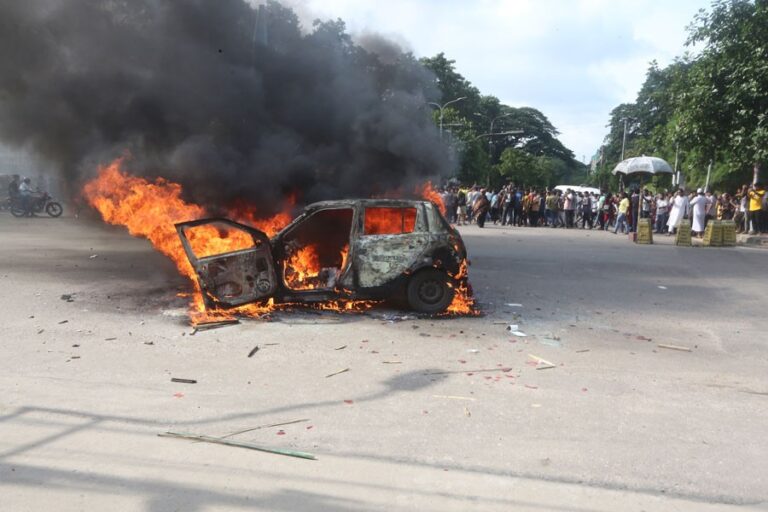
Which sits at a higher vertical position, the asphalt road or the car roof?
the car roof

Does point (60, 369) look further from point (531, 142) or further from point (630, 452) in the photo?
point (531, 142)

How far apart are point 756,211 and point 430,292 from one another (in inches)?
665

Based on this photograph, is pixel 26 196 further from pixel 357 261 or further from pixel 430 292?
pixel 430 292

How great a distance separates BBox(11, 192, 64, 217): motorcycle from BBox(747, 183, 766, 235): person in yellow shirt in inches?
983

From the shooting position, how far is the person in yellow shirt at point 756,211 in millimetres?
18703

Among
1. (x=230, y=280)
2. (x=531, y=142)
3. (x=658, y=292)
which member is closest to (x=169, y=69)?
(x=230, y=280)

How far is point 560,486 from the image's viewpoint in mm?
3162

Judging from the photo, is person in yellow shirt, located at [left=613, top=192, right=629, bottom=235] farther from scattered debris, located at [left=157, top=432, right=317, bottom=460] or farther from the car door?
scattered debris, located at [left=157, top=432, right=317, bottom=460]

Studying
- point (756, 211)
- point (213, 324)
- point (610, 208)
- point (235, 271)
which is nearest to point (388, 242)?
point (235, 271)

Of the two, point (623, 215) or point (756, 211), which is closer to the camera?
point (756, 211)

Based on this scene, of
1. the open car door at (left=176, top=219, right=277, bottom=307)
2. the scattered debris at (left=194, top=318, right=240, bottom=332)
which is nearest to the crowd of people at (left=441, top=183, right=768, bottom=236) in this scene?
the open car door at (left=176, top=219, right=277, bottom=307)

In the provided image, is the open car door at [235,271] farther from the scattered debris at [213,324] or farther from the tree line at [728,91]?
the tree line at [728,91]

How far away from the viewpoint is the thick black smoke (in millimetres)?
9609

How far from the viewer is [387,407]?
426 centimetres
